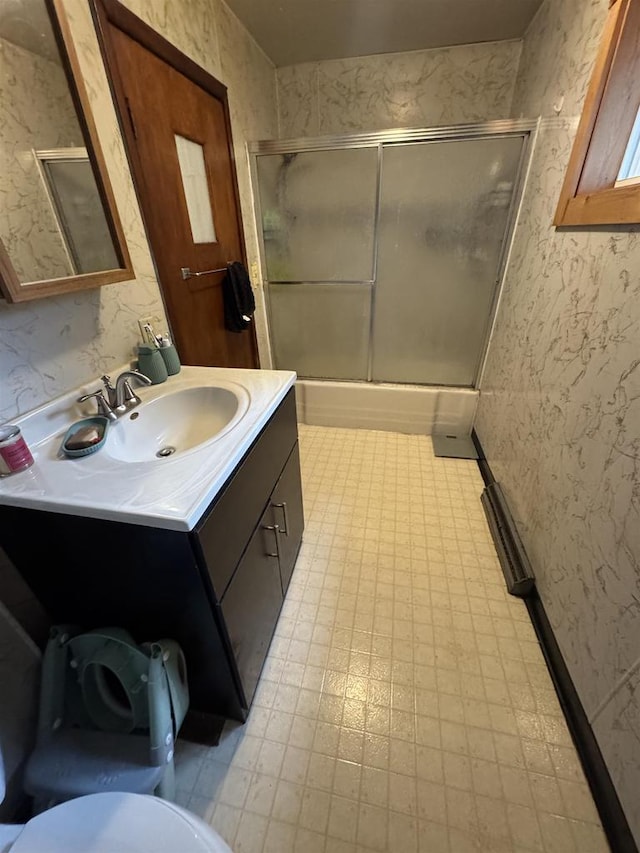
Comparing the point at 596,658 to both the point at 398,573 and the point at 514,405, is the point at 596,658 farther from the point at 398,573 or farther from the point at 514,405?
the point at 514,405

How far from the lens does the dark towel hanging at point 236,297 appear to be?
1.78 metres

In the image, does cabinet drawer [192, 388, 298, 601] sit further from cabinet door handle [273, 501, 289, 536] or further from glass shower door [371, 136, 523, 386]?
glass shower door [371, 136, 523, 386]

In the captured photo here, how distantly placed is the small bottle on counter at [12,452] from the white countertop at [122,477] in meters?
0.02

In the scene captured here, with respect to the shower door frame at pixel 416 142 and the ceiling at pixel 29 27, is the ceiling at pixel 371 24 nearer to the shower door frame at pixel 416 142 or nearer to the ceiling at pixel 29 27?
the shower door frame at pixel 416 142

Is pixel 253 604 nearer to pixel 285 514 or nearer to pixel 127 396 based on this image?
pixel 285 514

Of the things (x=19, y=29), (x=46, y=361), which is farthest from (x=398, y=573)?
(x=19, y=29)

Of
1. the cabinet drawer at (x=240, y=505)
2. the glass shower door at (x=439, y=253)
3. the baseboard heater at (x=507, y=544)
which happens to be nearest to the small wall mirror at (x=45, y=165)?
the cabinet drawer at (x=240, y=505)

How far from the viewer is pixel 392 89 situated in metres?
2.21

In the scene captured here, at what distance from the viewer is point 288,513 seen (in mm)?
1271

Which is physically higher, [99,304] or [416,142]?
[416,142]

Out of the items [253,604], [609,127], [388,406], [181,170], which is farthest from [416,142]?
[253,604]

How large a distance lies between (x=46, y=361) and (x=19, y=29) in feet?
2.38

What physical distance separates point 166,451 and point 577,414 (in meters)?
1.30

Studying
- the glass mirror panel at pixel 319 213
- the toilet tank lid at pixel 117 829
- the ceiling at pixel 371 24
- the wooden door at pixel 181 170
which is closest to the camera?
the toilet tank lid at pixel 117 829
